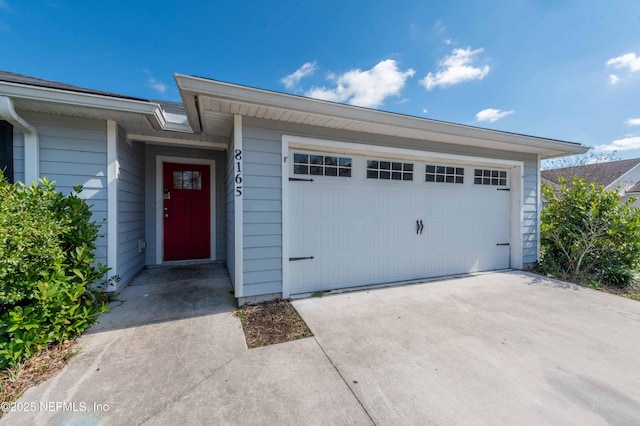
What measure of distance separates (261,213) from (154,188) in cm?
305

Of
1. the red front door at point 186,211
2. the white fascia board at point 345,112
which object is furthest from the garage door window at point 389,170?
the red front door at point 186,211

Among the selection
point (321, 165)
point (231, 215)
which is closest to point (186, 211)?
point (231, 215)

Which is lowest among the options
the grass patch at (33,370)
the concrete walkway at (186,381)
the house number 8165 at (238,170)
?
the concrete walkway at (186,381)

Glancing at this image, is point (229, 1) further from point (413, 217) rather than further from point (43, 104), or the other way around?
point (413, 217)

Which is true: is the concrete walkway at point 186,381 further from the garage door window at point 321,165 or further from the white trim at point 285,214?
the garage door window at point 321,165

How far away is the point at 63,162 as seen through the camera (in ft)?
9.50

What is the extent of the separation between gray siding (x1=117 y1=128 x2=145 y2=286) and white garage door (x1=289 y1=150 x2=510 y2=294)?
7.75ft

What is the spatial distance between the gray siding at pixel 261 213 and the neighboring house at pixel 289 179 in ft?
0.04

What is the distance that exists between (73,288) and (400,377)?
2.71m

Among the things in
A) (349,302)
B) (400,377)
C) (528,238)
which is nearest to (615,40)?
(528,238)

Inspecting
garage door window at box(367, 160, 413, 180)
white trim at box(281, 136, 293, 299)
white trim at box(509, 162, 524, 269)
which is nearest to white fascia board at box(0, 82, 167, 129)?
white trim at box(281, 136, 293, 299)

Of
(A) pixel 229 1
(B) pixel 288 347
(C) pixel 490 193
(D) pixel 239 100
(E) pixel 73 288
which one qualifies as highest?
(A) pixel 229 1

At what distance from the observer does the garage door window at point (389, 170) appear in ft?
11.6

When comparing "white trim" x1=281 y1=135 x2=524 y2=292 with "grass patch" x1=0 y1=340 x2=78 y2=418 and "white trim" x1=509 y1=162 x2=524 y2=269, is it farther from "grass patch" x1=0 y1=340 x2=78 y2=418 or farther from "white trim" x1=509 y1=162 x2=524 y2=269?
"grass patch" x1=0 y1=340 x2=78 y2=418
